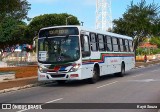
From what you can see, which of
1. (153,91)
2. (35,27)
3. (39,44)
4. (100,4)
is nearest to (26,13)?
(35,27)

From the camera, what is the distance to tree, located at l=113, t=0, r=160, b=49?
5828cm

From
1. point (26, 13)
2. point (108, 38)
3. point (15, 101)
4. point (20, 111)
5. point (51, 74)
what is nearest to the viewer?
point (20, 111)

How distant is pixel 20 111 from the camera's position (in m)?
11.7

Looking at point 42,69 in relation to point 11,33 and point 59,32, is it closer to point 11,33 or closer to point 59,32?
point 59,32

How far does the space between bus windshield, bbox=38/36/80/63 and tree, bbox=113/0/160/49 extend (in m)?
39.1

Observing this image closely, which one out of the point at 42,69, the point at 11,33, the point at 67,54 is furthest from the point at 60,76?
the point at 11,33

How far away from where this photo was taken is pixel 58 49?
19781 mm

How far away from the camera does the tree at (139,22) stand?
5828 cm

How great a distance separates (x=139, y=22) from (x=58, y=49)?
39899 millimetres

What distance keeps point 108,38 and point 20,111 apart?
13.9 metres

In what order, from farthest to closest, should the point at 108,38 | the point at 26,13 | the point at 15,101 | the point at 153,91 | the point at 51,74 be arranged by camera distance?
the point at 26,13 → the point at 108,38 → the point at 51,74 → the point at 153,91 → the point at 15,101

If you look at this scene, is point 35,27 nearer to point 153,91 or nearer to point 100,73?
point 100,73

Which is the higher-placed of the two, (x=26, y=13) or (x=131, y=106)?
(x=26, y=13)

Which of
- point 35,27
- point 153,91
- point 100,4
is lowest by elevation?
point 153,91
